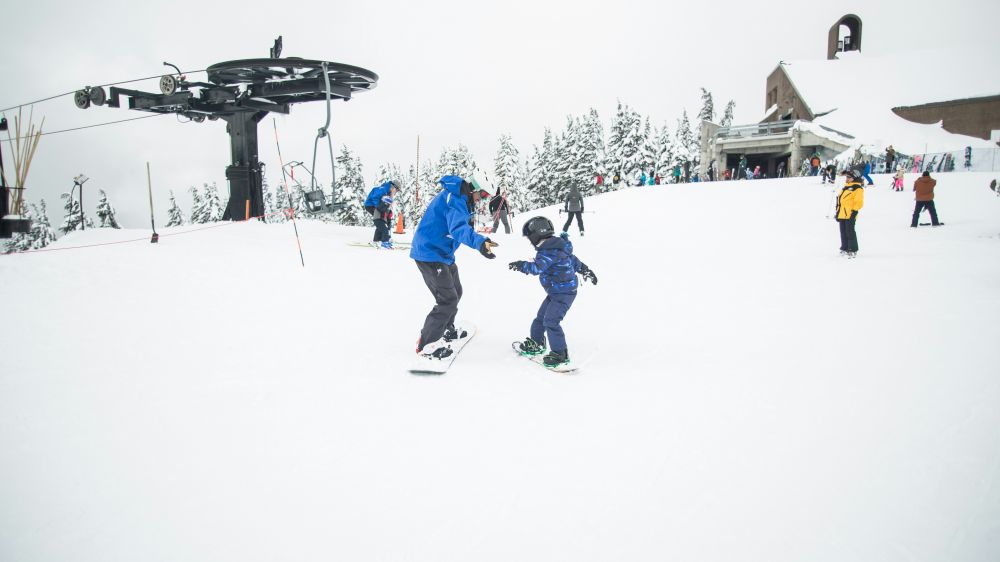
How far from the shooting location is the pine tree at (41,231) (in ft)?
155

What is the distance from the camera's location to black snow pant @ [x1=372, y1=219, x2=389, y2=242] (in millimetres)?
12391

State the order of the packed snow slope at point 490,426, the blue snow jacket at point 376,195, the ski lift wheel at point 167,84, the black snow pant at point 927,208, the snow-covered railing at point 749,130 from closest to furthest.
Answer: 1. the packed snow slope at point 490,426
2. the blue snow jacket at point 376,195
3. the ski lift wheel at point 167,84
4. the black snow pant at point 927,208
5. the snow-covered railing at point 749,130

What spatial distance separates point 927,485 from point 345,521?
3.37 meters

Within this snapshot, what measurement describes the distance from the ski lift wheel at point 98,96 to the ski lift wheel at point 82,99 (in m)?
0.12

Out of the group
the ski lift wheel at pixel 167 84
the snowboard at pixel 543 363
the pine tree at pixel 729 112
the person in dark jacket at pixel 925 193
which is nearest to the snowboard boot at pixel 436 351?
the snowboard at pixel 543 363

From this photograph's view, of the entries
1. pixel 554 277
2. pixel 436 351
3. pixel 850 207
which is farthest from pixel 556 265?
pixel 850 207

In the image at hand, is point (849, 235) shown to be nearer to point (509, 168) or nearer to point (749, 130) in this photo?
point (749, 130)

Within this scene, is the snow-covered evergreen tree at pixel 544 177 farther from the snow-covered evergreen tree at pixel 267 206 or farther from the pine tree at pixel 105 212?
the pine tree at pixel 105 212

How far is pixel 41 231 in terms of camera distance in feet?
166

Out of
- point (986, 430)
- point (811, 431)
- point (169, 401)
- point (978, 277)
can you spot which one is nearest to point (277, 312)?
point (169, 401)

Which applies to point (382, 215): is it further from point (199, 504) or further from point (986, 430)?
point (986, 430)

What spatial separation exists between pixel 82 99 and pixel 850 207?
19.7 m

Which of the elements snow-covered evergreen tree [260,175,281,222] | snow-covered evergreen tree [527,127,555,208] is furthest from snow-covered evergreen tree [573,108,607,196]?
snow-covered evergreen tree [260,175,281,222]

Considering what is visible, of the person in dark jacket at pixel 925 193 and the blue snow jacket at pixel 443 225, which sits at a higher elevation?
the person in dark jacket at pixel 925 193
